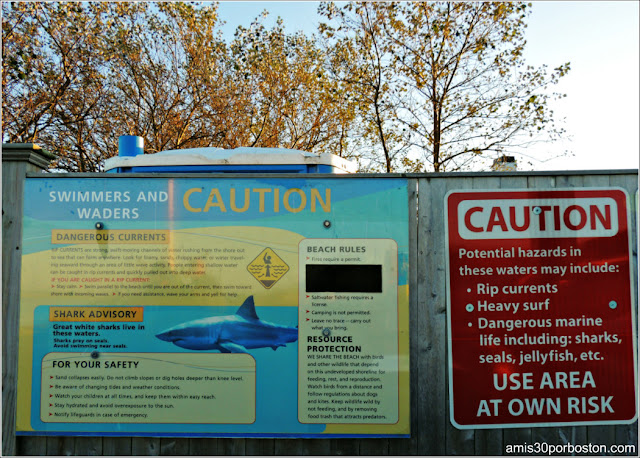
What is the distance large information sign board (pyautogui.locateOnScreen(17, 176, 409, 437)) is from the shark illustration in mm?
11

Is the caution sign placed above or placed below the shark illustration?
above

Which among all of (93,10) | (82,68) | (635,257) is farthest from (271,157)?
(93,10)

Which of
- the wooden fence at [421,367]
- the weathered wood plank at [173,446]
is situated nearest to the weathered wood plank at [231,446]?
the wooden fence at [421,367]

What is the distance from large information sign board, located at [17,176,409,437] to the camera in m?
3.86

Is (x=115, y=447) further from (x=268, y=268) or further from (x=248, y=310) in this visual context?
(x=268, y=268)

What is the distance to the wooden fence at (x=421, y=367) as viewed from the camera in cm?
390

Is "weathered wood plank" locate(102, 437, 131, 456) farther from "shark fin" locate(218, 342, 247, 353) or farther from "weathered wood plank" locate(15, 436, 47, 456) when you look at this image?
"shark fin" locate(218, 342, 247, 353)

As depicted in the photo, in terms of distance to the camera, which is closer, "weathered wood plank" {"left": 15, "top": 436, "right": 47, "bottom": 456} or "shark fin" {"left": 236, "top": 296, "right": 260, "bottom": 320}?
"shark fin" {"left": 236, "top": 296, "right": 260, "bottom": 320}

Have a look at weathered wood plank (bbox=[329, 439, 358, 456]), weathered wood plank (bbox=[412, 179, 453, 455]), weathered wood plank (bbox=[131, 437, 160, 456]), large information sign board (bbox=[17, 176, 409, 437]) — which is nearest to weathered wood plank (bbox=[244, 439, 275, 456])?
large information sign board (bbox=[17, 176, 409, 437])

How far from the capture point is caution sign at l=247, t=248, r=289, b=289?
3873 mm

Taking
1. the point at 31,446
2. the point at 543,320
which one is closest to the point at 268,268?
the point at 543,320

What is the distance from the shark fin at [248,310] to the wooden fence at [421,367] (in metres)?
0.99

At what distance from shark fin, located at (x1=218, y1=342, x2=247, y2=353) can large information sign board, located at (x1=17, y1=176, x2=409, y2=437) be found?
0.04 ft

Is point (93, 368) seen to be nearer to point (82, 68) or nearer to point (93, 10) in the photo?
point (82, 68)
